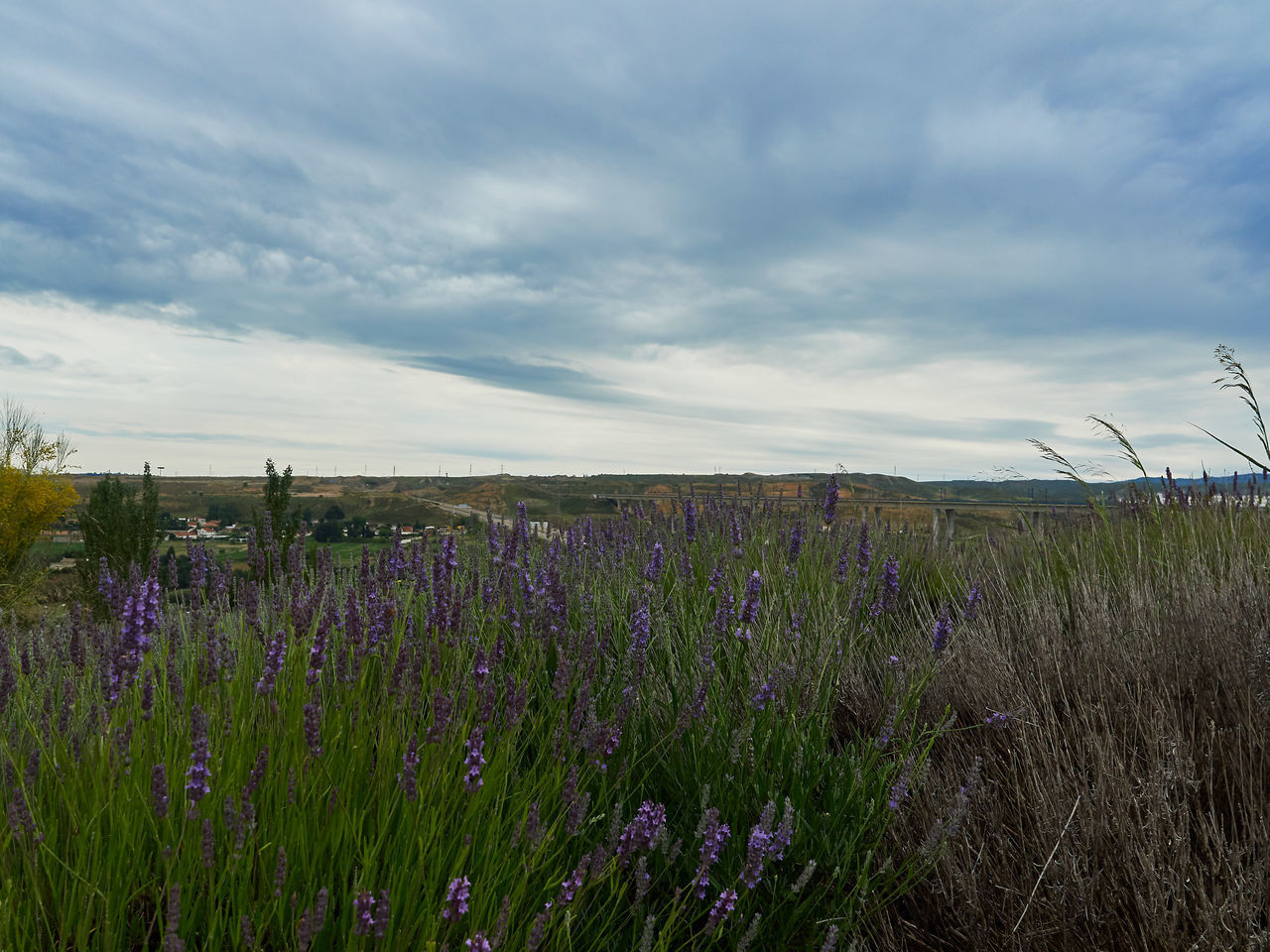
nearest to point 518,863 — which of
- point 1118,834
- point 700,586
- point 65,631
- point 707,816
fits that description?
point 707,816

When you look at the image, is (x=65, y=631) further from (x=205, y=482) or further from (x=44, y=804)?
(x=205, y=482)

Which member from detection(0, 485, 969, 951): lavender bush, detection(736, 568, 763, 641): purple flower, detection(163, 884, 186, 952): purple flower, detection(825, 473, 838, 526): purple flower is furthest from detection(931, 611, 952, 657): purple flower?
detection(163, 884, 186, 952): purple flower

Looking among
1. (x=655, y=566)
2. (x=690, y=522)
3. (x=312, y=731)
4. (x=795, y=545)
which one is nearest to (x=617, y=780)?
(x=312, y=731)

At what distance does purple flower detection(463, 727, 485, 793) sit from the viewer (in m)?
1.87

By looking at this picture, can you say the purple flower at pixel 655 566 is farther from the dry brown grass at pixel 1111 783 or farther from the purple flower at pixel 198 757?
the purple flower at pixel 198 757

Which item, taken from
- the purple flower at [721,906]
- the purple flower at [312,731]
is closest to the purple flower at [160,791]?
the purple flower at [312,731]

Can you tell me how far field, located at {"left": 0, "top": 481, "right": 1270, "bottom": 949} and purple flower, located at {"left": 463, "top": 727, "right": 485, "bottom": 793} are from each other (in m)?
0.02

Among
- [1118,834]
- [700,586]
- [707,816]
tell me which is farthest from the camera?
[700,586]

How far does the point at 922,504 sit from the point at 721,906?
918 cm

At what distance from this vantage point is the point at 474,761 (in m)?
1.96

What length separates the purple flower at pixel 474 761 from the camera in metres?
1.87

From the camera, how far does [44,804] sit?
2.10 metres

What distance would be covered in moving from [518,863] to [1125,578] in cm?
518

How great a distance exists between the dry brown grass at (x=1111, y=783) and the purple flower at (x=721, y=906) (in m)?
0.77
